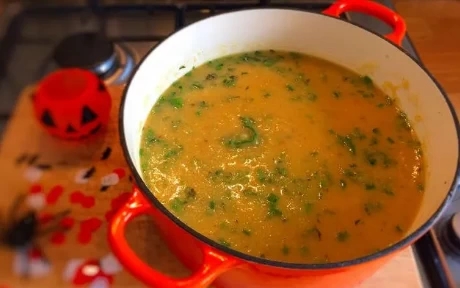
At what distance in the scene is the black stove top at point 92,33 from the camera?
988 mm

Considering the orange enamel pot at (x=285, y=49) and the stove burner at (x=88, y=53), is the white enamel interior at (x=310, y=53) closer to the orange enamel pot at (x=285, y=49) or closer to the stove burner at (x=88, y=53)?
the orange enamel pot at (x=285, y=49)

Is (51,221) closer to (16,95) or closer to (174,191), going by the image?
(174,191)

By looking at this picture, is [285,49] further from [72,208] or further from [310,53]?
[72,208]

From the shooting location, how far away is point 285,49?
930 mm

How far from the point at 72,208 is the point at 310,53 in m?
0.47

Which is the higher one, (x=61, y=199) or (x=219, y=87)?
(x=219, y=87)

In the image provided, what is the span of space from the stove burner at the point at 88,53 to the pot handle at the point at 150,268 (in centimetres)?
45

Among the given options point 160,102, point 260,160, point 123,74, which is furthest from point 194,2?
point 260,160

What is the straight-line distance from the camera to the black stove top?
99 cm

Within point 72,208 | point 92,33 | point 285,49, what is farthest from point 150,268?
point 92,33

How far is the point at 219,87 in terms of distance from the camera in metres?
0.87

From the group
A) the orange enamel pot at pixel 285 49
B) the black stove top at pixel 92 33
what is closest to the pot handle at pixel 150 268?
the orange enamel pot at pixel 285 49

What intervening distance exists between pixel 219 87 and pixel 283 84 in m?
0.11

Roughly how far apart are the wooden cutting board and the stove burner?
0.07 m
